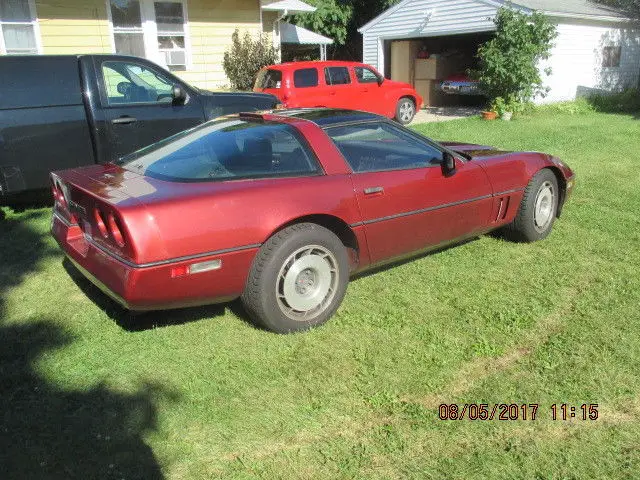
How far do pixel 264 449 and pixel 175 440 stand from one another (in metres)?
0.42

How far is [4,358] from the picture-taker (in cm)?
328

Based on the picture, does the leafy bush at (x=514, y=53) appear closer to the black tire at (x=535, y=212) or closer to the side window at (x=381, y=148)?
the black tire at (x=535, y=212)

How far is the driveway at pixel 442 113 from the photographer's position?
15.5 meters

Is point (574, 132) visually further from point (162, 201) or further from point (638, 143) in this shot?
point (162, 201)

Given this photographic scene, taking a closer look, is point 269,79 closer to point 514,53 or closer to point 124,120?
point 124,120

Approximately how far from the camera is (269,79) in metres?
11.9

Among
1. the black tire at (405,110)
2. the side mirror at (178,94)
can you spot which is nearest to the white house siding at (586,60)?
the black tire at (405,110)

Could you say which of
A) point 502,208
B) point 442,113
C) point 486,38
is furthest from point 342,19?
point 502,208

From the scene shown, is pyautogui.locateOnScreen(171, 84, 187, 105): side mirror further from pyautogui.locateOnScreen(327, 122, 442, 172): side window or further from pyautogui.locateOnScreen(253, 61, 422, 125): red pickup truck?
pyautogui.locateOnScreen(253, 61, 422, 125): red pickup truck

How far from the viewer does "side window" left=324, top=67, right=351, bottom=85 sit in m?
12.4

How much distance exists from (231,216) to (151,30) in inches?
429

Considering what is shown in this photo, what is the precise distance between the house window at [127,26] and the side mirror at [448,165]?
10276 millimetres

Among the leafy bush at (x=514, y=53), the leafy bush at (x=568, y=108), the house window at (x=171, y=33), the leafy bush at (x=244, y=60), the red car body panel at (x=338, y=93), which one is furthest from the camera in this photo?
the leafy bush at (x=568, y=108)

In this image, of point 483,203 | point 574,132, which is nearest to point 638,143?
point 574,132
